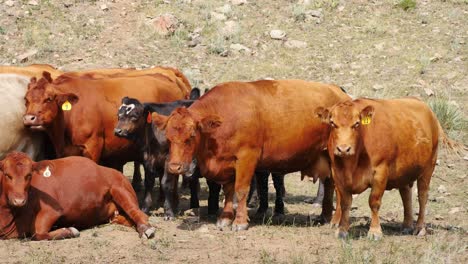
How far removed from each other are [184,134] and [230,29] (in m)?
13.2

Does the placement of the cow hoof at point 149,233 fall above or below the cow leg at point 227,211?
above

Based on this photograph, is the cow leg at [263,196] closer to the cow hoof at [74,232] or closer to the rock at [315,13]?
the cow hoof at [74,232]

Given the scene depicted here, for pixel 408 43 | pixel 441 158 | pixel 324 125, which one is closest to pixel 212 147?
pixel 324 125

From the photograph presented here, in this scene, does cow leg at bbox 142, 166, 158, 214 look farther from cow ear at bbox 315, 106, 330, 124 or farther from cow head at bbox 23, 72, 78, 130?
cow ear at bbox 315, 106, 330, 124

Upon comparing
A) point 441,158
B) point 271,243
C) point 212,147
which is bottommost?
point 441,158

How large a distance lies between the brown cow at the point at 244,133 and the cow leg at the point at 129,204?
2.54 ft

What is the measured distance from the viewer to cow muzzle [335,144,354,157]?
10633 mm

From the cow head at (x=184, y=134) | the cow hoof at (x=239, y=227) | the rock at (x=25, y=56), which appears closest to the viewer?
the cow head at (x=184, y=134)

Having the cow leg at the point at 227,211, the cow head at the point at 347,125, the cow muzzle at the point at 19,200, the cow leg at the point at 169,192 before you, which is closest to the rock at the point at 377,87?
the cow leg at the point at 169,192

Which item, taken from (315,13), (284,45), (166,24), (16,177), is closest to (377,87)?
(284,45)

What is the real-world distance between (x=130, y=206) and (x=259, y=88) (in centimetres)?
246

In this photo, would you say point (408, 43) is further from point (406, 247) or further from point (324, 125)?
point (406, 247)

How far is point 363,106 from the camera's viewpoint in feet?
37.1

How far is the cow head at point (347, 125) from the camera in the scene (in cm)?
1069
